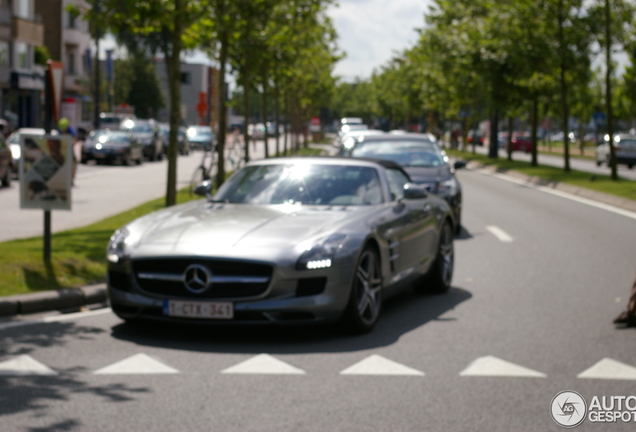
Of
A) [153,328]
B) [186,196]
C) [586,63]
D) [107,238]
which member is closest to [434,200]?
[153,328]

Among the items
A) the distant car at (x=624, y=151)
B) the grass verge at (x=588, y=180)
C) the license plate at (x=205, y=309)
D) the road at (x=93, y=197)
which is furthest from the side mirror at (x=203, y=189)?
the distant car at (x=624, y=151)

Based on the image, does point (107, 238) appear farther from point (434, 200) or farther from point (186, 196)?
point (186, 196)

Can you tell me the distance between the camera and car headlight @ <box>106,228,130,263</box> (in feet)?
24.6

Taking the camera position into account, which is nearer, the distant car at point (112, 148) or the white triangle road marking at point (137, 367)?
the white triangle road marking at point (137, 367)

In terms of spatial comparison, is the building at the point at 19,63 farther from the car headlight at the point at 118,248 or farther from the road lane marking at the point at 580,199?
the car headlight at the point at 118,248

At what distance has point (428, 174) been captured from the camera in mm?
15422

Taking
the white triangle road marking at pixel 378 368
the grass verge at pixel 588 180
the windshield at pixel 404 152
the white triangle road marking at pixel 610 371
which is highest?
the windshield at pixel 404 152

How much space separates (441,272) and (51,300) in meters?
3.61

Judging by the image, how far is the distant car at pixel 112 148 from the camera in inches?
1560

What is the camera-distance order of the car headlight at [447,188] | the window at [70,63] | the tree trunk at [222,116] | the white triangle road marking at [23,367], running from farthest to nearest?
the window at [70,63], the tree trunk at [222,116], the car headlight at [447,188], the white triangle road marking at [23,367]

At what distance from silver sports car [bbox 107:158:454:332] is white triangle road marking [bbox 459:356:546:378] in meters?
1.15

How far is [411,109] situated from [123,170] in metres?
54.3

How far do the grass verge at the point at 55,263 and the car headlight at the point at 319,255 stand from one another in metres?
2.99

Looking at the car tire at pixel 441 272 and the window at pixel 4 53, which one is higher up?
the window at pixel 4 53
